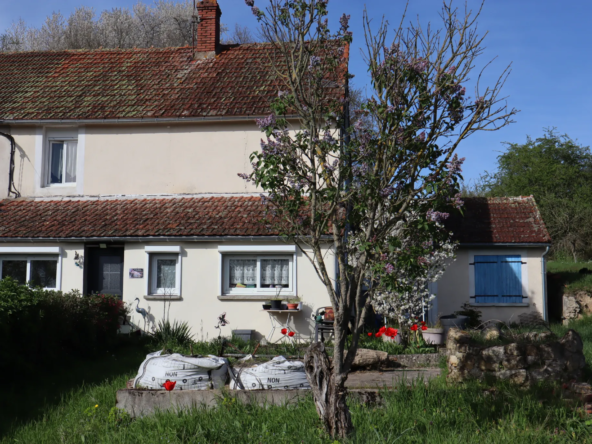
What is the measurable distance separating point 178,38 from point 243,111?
22679 millimetres

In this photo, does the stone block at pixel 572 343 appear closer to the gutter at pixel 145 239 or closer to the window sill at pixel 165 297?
the gutter at pixel 145 239

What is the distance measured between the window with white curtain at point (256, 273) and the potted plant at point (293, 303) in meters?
0.38

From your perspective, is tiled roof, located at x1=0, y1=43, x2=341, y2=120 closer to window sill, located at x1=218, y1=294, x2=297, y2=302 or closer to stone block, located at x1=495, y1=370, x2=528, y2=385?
window sill, located at x1=218, y1=294, x2=297, y2=302

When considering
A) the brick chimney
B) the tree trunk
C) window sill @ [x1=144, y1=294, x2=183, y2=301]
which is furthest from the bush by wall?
the brick chimney

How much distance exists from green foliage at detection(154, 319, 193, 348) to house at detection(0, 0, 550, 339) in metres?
0.27

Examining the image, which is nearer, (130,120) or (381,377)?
(381,377)

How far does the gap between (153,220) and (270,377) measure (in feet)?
23.8

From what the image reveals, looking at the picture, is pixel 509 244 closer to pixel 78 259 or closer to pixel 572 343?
pixel 572 343

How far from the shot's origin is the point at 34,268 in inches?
567

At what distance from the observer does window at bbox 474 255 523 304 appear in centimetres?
1617

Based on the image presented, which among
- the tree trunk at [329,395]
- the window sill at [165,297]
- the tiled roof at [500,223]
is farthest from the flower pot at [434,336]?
the tree trunk at [329,395]

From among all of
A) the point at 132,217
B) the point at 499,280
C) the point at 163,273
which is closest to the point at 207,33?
the point at 132,217

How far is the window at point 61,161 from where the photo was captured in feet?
52.8

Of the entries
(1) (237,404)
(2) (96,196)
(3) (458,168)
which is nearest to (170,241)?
(2) (96,196)
